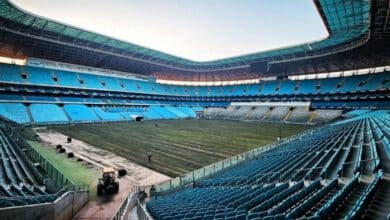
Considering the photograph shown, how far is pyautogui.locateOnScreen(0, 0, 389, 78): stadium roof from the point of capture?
2793 centimetres

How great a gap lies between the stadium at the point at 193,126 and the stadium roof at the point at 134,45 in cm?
23

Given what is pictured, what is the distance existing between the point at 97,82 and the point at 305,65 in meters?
45.3

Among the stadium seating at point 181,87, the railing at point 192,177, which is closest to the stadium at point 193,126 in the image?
the railing at point 192,177

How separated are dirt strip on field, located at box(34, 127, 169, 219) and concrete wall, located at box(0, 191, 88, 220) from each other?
50cm

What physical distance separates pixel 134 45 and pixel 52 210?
40.7m

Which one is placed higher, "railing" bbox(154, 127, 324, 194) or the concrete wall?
the concrete wall

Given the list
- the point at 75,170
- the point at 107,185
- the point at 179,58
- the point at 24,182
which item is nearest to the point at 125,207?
the point at 107,185

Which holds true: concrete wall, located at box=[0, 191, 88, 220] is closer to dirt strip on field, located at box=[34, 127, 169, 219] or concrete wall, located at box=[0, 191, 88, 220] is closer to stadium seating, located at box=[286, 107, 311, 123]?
dirt strip on field, located at box=[34, 127, 169, 219]

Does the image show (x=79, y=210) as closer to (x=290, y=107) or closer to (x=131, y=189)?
(x=131, y=189)

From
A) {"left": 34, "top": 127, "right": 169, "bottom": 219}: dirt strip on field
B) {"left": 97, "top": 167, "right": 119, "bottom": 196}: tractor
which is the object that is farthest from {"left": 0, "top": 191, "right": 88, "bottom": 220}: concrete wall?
{"left": 97, "top": 167, "right": 119, "bottom": 196}: tractor

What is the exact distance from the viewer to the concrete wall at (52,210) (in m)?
6.95

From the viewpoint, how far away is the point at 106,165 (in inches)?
703

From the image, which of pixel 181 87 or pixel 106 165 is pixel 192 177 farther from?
pixel 181 87

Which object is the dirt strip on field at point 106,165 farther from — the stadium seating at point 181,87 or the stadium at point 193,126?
the stadium seating at point 181,87
